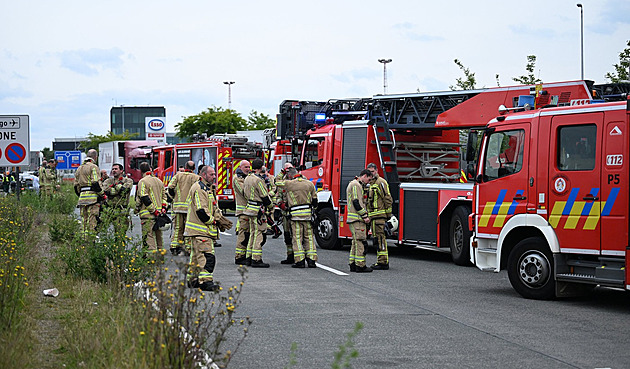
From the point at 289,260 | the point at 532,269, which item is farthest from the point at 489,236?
the point at 289,260

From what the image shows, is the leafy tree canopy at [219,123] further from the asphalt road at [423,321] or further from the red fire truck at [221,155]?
the asphalt road at [423,321]

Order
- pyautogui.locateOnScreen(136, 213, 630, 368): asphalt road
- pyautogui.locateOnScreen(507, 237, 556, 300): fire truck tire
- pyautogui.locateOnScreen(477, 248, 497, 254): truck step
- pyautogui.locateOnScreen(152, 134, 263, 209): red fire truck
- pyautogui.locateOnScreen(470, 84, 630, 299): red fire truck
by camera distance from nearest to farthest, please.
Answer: pyautogui.locateOnScreen(136, 213, 630, 368): asphalt road, pyautogui.locateOnScreen(470, 84, 630, 299): red fire truck, pyautogui.locateOnScreen(507, 237, 556, 300): fire truck tire, pyautogui.locateOnScreen(477, 248, 497, 254): truck step, pyautogui.locateOnScreen(152, 134, 263, 209): red fire truck

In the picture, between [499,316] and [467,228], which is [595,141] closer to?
[499,316]

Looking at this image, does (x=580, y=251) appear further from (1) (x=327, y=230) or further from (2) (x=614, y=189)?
(1) (x=327, y=230)

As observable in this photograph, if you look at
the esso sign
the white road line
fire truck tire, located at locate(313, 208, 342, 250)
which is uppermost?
the esso sign

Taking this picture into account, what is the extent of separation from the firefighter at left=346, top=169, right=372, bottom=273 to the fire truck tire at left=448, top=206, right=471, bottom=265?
6.33ft

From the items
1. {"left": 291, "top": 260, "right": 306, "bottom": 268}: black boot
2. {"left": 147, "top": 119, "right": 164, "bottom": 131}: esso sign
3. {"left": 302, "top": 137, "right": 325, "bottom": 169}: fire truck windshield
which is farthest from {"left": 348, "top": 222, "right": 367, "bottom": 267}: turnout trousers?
{"left": 147, "top": 119, "right": 164, "bottom": 131}: esso sign

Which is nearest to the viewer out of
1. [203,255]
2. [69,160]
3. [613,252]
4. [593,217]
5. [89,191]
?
[613,252]

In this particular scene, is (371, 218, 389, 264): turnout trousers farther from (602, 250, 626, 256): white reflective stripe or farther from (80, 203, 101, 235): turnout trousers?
(80, 203, 101, 235): turnout trousers

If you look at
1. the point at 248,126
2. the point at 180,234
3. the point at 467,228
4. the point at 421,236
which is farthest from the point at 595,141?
the point at 248,126

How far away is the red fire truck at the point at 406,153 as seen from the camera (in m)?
15.4

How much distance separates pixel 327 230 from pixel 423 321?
29.3 ft

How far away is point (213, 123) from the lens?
218ft

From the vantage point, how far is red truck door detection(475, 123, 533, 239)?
37.2 feet
